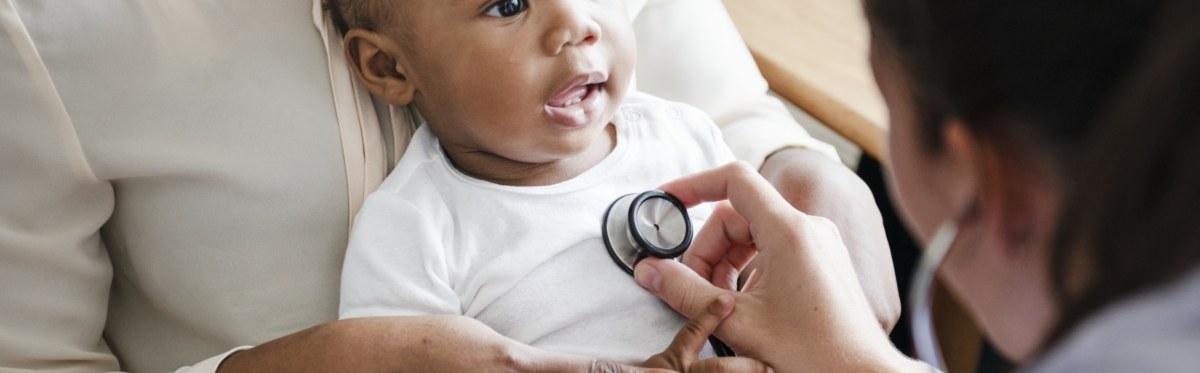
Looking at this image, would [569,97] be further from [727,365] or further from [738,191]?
[727,365]

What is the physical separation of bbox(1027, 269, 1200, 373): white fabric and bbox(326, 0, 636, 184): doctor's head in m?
0.64

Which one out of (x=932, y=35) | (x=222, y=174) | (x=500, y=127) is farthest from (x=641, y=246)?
(x=932, y=35)

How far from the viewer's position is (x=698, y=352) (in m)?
0.98

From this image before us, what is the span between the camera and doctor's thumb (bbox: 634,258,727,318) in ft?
3.33

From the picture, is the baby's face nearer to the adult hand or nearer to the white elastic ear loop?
the adult hand

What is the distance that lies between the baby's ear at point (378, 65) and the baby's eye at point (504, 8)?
0.11m

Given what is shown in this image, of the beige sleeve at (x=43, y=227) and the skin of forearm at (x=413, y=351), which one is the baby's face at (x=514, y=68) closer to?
the skin of forearm at (x=413, y=351)

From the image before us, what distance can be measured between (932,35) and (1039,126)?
2.9 inches

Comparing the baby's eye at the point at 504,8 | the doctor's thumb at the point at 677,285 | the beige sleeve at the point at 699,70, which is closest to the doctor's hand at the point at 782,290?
the doctor's thumb at the point at 677,285

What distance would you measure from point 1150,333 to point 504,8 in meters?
0.72

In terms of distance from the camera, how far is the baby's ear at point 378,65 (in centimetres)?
108

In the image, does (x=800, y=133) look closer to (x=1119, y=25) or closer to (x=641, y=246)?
(x=641, y=246)

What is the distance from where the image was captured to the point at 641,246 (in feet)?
3.50

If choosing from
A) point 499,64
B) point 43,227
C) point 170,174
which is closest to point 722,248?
point 499,64
